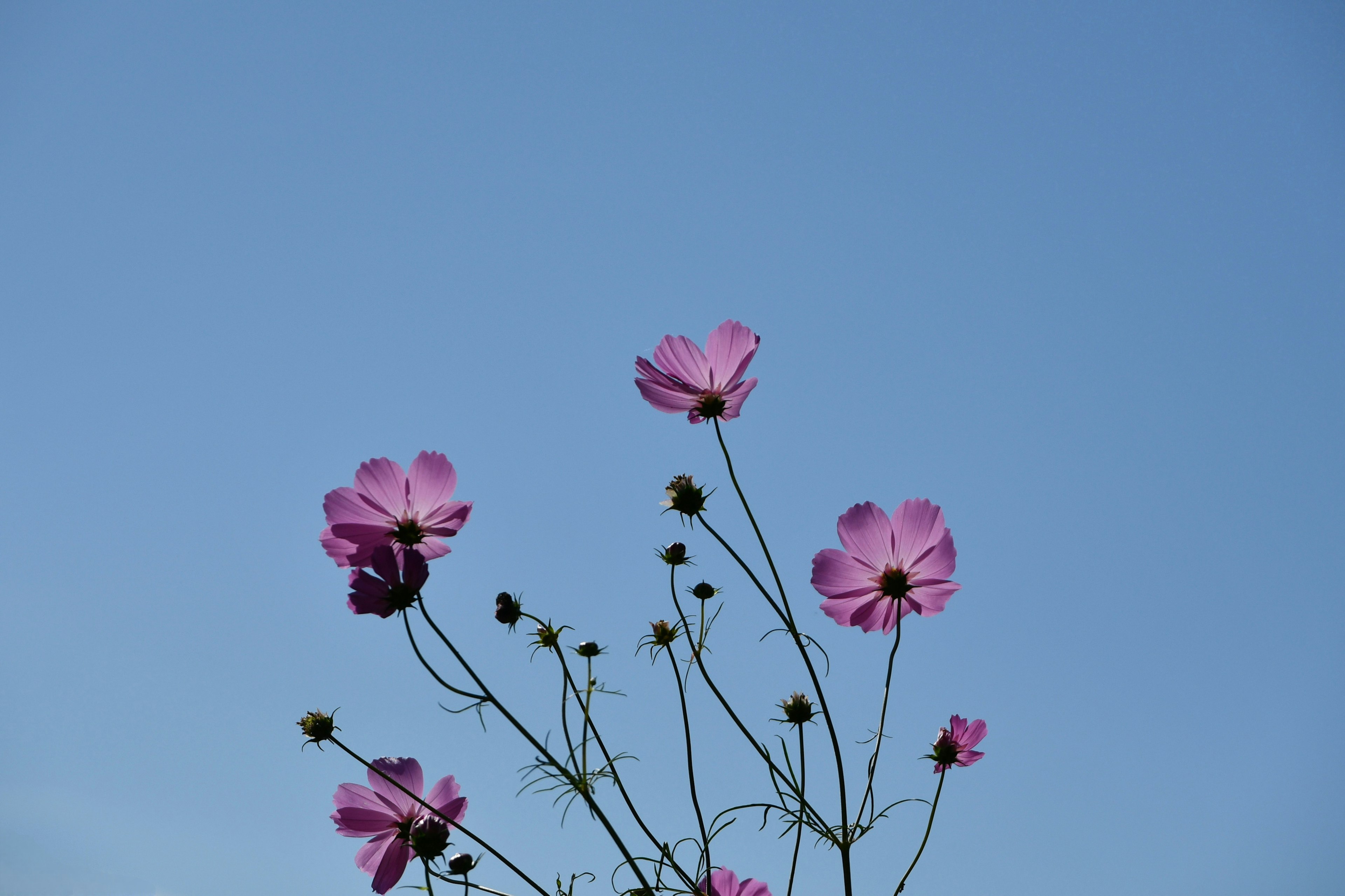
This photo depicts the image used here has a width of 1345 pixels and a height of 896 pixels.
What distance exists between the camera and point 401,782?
731 mm

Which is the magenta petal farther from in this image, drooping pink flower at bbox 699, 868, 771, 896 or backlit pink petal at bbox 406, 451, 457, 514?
drooping pink flower at bbox 699, 868, 771, 896

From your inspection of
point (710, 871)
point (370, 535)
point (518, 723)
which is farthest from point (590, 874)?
point (370, 535)

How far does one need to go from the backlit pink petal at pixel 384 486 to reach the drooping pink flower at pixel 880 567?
0.38m

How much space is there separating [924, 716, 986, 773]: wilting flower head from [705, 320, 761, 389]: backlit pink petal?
412mm

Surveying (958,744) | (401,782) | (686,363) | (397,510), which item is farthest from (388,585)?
(958,744)

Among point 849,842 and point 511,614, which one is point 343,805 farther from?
point 849,842

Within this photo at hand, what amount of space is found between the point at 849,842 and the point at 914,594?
0.22 meters

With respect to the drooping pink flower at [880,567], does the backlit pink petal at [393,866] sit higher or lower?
lower

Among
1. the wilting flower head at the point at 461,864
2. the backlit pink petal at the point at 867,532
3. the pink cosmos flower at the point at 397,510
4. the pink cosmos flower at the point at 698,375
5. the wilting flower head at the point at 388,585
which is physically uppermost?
the pink cosmos flower at the point at 698,375

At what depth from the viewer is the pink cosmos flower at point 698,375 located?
2.69ft

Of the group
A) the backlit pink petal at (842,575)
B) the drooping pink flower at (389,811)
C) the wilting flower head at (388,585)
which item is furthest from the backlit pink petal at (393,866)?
the backlit pink petal at (842,575)

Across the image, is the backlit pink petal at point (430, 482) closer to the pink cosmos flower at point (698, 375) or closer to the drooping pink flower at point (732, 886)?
the pink cosmos flower at point (698, 375)

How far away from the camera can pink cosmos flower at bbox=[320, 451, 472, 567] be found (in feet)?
2.30

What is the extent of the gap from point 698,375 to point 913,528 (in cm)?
26
